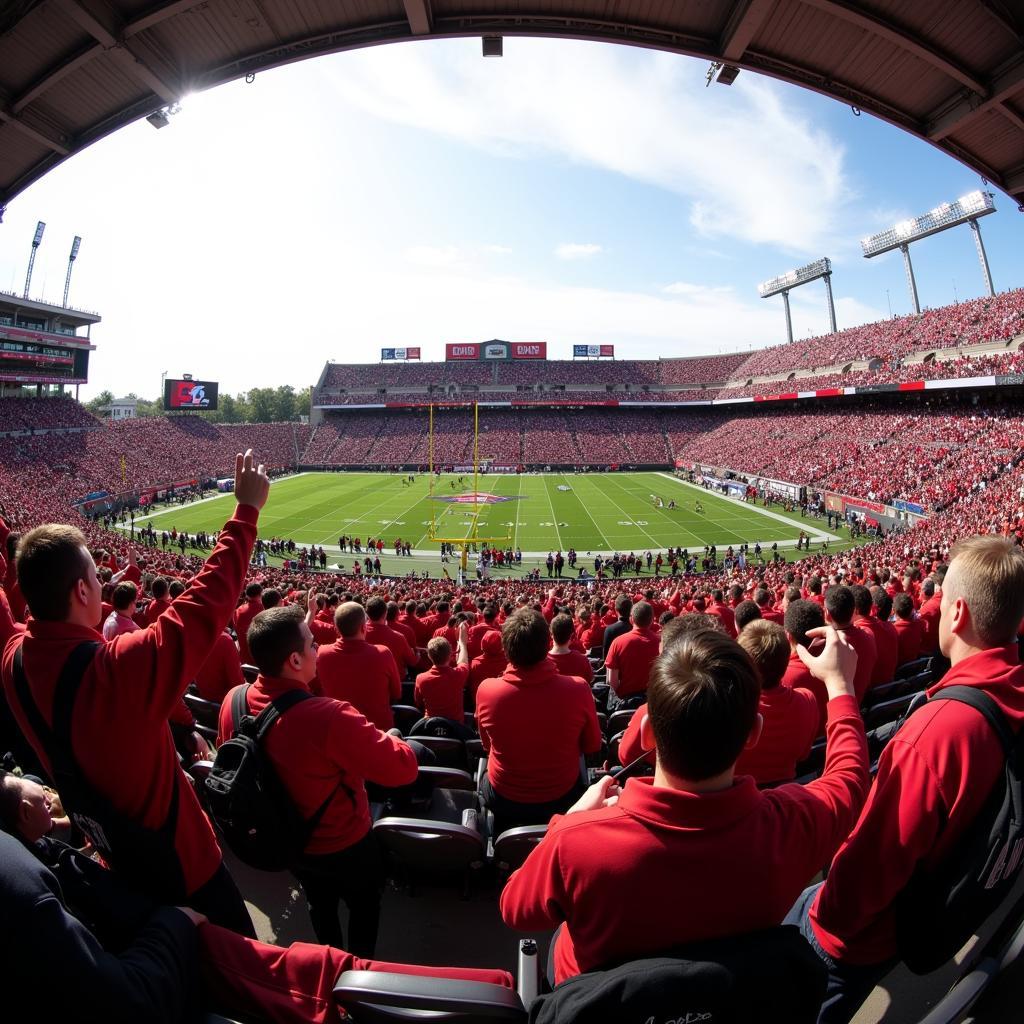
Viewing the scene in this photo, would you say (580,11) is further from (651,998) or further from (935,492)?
(935,492)

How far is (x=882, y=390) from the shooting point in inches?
1818

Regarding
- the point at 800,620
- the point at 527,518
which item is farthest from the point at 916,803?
the point at 527,518

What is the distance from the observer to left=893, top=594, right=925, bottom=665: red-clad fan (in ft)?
23.6

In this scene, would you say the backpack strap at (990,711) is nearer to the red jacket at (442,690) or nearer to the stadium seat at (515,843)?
the stadium seat at (515,843)

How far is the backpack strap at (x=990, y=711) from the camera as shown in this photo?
6.47 ft

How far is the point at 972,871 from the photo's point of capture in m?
1.94

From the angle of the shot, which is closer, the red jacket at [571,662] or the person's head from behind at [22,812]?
the person's head from behind at [22,812]

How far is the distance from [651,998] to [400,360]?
105477 millimetres

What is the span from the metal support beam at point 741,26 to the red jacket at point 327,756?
25.4 feet

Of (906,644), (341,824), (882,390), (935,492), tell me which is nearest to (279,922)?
(341,824)

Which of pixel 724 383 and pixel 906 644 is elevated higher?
pixel 724 383

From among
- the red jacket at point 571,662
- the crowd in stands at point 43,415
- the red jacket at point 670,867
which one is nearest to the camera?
the red jacket at point 670,867

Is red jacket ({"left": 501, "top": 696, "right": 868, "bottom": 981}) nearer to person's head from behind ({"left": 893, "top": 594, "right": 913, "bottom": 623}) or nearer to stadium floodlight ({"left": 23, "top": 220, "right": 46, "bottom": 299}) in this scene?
person's head from behind ({"left": 893, "top": 594, "right": 913, "bottom": 623})

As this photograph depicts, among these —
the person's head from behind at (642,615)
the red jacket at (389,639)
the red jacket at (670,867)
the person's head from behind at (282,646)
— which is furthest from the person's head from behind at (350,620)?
the red jacket at (670,867)
